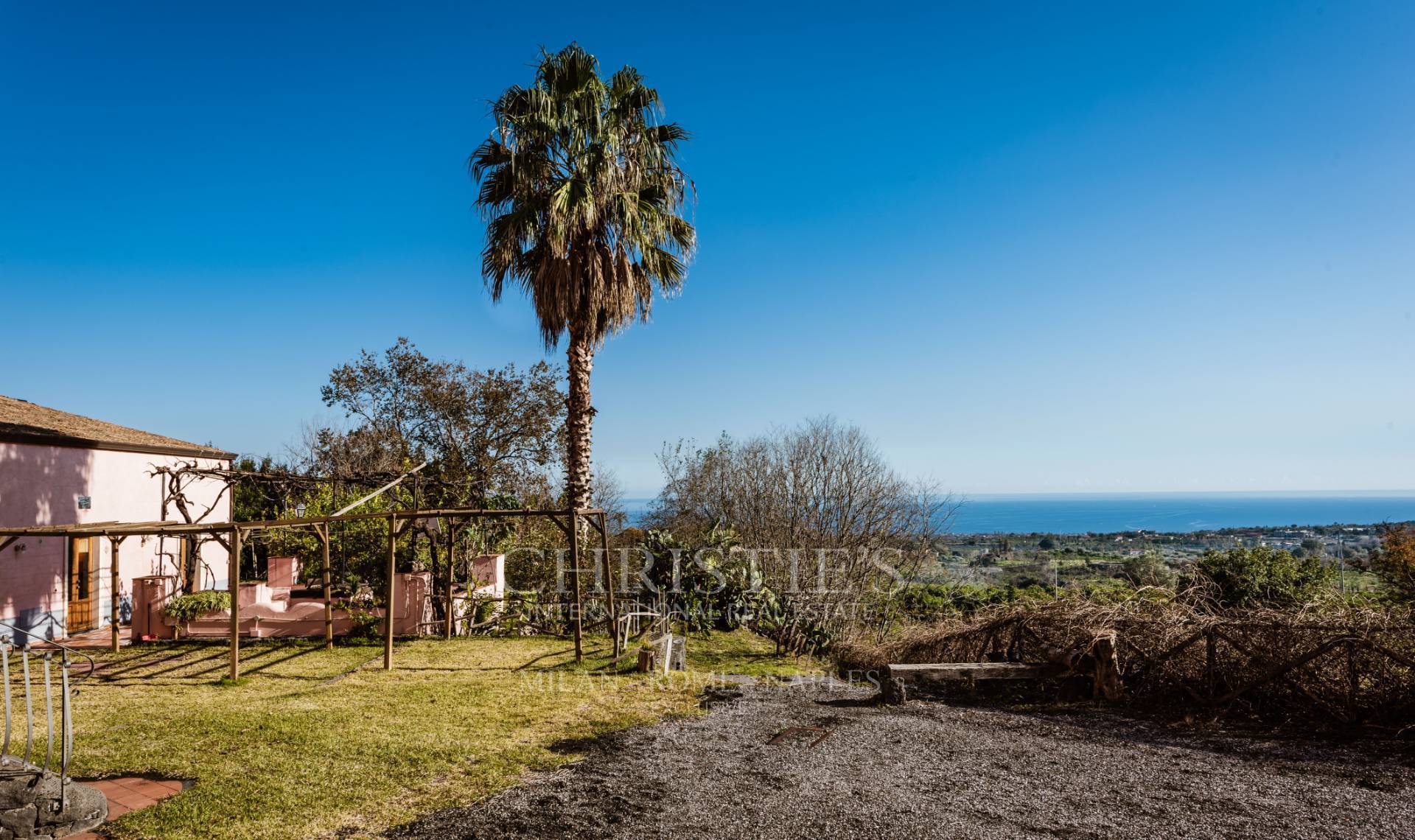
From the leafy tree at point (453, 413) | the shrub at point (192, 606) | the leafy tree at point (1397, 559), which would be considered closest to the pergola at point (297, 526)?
the shrub at point (192, 606)

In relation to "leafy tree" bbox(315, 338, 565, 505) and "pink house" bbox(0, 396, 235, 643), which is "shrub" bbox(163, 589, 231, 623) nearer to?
"pink house" bbox(0, 396, 235, 643)

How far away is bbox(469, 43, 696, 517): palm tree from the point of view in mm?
12430

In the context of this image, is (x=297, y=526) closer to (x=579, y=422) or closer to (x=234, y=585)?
(x=234, y=585)

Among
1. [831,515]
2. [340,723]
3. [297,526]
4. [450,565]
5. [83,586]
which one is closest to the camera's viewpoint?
[340,723]

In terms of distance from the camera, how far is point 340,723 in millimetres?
7617

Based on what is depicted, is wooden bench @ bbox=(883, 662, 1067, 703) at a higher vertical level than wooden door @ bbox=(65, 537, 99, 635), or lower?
lower

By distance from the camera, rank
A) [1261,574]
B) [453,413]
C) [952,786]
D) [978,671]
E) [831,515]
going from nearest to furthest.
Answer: [952,786]
[978,671]
[1261,574]
[831,515]
[453,413]

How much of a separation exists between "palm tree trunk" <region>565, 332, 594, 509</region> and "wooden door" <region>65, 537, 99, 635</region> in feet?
29.4

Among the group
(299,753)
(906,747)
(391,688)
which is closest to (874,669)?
(906,747)

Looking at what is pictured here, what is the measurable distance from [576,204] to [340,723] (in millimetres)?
8308

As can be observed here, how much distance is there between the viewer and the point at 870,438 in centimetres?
1908

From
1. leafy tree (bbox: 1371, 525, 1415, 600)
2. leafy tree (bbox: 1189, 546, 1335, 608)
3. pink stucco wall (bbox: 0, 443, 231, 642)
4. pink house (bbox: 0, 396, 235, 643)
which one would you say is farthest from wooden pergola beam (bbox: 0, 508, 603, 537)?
leafy tree (bbox: 1371, 525, 1415, 600)

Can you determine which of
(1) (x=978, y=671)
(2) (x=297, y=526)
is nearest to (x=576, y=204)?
(2) (x=297, y=526)

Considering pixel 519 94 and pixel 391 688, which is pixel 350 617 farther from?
pixel 519 94
